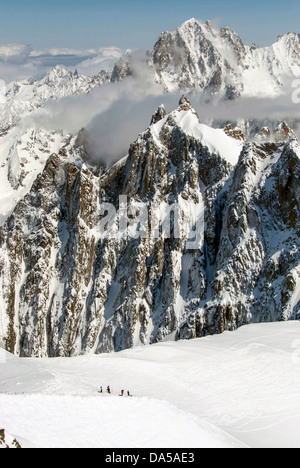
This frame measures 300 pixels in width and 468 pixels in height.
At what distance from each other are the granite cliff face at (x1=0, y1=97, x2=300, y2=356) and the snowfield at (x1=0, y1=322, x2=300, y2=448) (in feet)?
163

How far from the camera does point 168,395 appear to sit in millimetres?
56531

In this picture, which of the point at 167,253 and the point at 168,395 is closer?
the point at 168,395

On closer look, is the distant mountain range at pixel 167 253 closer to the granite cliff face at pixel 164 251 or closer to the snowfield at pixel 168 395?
the granite cliff face at pixel 164 251

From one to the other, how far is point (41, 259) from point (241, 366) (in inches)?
5432

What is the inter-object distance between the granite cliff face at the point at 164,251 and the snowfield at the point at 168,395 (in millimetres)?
49691

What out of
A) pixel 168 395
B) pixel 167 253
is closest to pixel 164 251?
pixel 167 253

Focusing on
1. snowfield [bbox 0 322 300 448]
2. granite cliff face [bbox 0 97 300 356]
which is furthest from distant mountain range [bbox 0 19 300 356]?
snowfield [bbox 0 322 300 448]

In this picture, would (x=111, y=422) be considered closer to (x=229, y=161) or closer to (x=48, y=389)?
(x=48, y=389)

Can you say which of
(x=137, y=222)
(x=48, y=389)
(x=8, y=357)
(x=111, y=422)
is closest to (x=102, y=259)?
(x=137, y=222)

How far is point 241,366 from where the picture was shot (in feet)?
211

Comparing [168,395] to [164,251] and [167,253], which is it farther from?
[164,251]

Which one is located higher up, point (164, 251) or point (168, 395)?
point (164, 251)

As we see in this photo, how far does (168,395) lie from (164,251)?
11450cm

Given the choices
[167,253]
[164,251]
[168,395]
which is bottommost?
[168,395]
